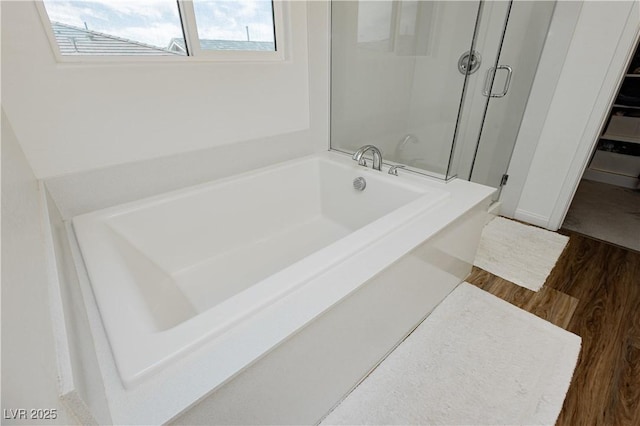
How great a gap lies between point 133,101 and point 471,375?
1.88 m

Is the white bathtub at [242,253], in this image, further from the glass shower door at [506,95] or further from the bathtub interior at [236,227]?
the glass shower door at [506,95]

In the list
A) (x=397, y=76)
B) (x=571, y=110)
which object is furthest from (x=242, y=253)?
(x=571, y=110)

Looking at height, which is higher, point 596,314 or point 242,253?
point 242,253

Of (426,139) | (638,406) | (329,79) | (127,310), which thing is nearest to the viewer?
(127,310)

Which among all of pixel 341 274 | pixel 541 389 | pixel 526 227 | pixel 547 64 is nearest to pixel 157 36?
pixel 341 274

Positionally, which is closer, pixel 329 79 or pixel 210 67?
pixel 210 67

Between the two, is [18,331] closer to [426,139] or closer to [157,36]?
[157,36]

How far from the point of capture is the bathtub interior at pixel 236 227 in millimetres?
1360

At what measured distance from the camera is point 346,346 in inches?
40.8

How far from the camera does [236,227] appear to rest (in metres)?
1.74

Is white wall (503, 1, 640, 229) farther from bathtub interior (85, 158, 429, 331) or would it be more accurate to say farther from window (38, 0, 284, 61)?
window (38, 0, 284, 61)

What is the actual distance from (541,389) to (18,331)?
1.61m

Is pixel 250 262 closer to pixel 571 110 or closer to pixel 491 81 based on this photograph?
pixel 491 81

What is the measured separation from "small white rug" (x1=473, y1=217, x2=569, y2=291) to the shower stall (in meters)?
0.47
